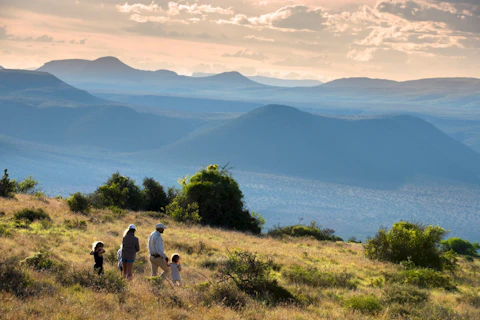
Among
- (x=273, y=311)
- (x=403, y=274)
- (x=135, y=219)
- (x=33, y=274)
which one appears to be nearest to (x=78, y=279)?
(x=33, y=274)

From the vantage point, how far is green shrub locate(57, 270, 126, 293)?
10.5m

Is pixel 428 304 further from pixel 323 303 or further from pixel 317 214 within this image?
pixel 317 214

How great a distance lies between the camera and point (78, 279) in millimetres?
10922

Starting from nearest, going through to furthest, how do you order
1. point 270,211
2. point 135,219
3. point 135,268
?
point 135,268, point 135,219, point 270,211

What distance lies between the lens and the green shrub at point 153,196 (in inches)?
1780

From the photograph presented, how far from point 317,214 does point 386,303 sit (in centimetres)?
17901

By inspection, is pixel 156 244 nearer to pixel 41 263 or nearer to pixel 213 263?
pixel 41 263

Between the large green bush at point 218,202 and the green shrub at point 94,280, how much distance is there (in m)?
27.5

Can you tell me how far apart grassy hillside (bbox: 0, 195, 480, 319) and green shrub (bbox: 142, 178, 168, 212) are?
22.1 m

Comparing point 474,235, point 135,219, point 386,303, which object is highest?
point 386,303

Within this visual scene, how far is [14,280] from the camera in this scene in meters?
9.63

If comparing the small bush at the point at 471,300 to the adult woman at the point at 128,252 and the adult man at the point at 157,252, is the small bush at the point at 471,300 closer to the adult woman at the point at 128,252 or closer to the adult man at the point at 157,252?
the adult man at the point at 157,252

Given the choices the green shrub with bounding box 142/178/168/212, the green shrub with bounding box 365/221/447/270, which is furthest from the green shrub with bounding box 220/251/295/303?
the green shrub with bounding box 142/178/168/212

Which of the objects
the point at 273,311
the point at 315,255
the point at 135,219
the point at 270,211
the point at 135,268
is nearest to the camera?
the point at 273,311
